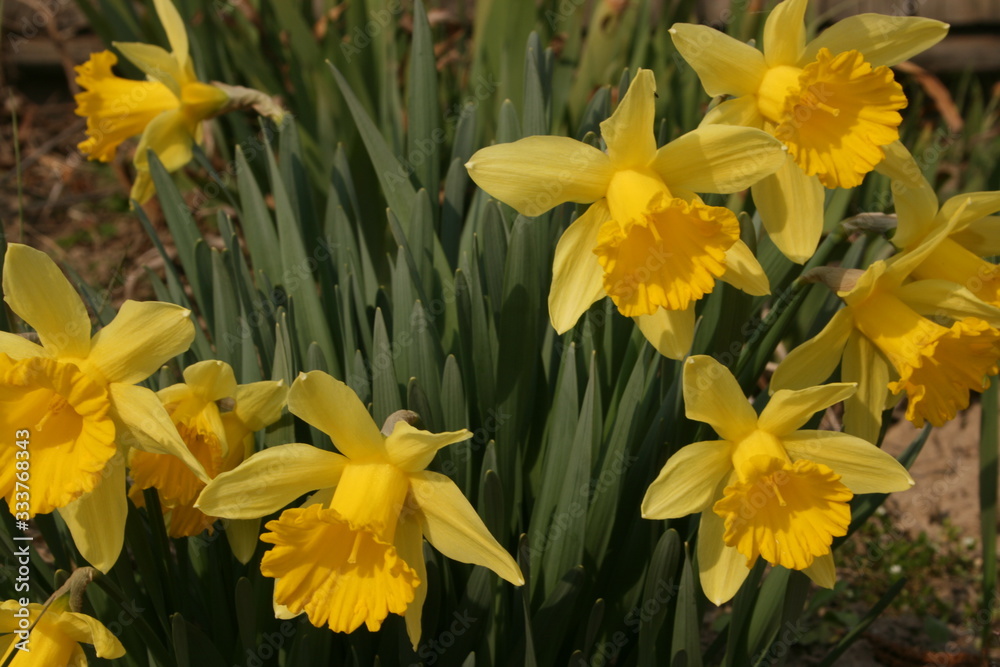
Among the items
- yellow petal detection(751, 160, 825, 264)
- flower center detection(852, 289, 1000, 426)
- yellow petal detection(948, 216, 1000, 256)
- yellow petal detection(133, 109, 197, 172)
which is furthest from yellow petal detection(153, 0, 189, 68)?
yellow petal detection(948, 216, 1000, 256)

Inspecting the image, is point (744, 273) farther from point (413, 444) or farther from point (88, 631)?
point (88, 631)

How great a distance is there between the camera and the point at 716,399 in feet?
4.41

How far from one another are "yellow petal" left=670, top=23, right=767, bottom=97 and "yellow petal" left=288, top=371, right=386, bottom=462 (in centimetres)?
78

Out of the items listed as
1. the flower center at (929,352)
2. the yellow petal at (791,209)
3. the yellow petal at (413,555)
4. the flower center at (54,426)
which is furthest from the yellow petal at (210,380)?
the flower center at (929,352)

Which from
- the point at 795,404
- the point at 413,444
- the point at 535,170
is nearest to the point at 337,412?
the point at 413,444

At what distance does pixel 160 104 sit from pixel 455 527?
1.40m

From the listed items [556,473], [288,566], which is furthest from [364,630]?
[556,473]

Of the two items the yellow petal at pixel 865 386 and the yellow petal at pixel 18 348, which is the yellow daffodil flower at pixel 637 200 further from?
the yellow petal at pixel 18 348

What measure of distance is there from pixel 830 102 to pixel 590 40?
1544mm

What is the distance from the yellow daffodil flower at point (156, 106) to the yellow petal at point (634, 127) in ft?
3.76

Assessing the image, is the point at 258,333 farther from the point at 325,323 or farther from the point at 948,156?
the point at 948,156

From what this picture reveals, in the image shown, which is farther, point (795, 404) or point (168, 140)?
point (168, 140)

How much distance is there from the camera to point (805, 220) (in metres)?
1.47

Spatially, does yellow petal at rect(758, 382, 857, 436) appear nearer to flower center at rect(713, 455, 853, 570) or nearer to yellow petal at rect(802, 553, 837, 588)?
flower center at rect(713, 455, 853, 570)
